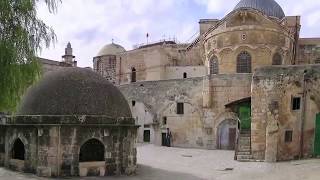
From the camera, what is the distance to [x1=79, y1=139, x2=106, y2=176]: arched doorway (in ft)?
53.8

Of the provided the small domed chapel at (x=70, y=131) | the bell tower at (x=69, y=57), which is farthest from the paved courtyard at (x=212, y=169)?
the bell tower at (x=69, y=57)

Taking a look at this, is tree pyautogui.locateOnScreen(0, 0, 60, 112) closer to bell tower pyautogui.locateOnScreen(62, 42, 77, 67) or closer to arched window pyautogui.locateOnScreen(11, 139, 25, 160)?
arched window pyautogui.locateOnScreen(11, 139, 25, 160)

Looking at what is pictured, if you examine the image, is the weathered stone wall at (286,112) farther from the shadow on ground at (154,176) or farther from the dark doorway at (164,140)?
the dark doorway at (164,140)

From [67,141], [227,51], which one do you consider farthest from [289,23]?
[67,141]

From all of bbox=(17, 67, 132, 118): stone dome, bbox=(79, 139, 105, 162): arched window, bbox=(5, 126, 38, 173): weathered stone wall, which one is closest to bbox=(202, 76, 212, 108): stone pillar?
bbox=(17, 67, 132, 118): stone dome

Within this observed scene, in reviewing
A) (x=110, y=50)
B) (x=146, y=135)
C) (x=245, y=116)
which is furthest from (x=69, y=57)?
(x=245, y=116)

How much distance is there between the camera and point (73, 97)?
57.4 ft

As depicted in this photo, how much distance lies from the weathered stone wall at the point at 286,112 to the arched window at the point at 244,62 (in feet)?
35.6

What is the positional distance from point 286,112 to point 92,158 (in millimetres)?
9916

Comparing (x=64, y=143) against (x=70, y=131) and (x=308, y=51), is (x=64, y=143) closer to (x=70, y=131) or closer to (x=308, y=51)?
(x=70, y=131)

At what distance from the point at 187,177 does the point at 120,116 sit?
3.82 m

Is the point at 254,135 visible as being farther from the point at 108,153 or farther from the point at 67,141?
the point at 67,141

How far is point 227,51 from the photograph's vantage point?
106 feet

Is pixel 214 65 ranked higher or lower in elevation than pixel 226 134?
A: higher
